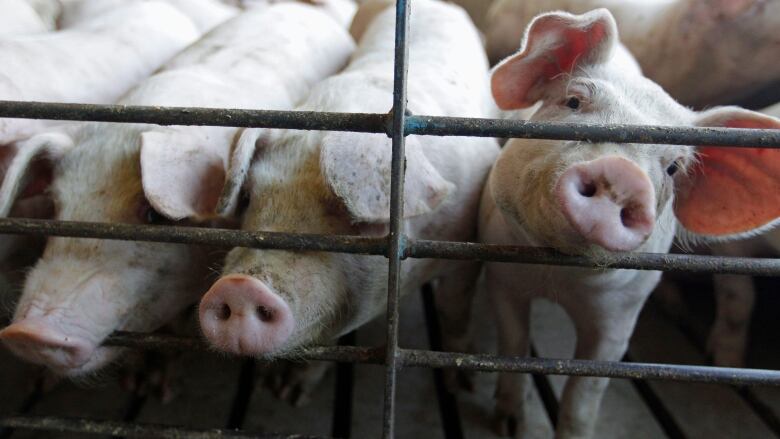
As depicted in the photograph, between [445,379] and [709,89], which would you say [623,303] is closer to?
[445,379]

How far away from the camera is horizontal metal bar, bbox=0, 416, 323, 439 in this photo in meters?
1.17

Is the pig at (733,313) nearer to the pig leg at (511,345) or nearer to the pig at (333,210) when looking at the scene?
the pig leg at (511,345)

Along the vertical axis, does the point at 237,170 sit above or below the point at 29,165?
above

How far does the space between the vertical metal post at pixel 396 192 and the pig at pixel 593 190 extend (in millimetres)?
276

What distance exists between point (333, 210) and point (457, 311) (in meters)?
0.93

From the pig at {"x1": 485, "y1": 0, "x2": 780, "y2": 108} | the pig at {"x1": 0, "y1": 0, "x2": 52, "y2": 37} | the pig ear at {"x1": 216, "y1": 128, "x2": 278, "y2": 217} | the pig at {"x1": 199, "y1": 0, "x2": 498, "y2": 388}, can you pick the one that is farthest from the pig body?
the pig at {"x1": 485, "y1": 0, "x2": 780, "y2": 108}

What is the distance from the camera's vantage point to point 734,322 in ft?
7.20

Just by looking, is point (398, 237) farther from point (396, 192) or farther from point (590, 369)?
point (590, 369)

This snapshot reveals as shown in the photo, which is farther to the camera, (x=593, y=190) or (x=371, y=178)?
(x=371, y=178)

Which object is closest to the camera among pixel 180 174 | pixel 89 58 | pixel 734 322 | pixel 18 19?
pixel 180 174

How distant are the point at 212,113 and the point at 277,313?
14.2 inches

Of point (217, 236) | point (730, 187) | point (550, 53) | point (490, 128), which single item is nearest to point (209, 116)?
point (217, 236)

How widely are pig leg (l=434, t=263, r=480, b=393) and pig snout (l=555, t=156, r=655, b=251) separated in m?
0.91

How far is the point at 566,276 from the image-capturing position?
60.5 inches
